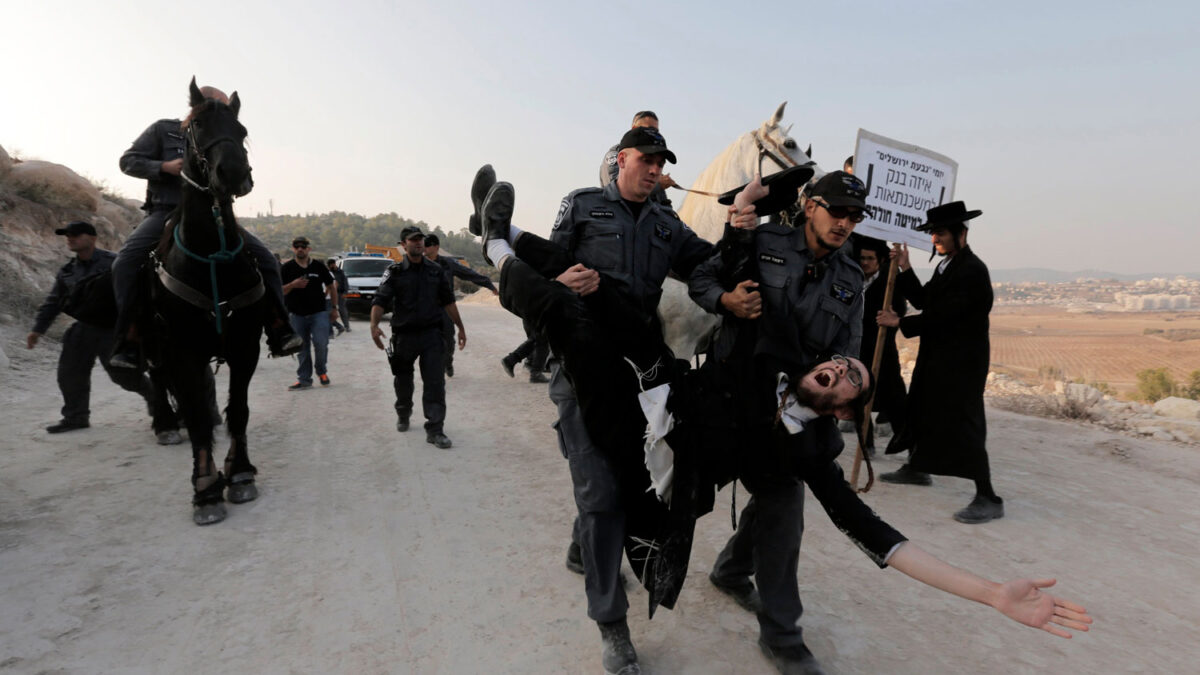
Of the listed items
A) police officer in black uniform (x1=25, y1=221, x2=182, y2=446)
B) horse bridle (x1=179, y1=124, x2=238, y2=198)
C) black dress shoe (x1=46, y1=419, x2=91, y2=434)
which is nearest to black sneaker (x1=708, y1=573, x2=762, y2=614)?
horse bridle (x1=179, y1=124, x2=238, y2=198)

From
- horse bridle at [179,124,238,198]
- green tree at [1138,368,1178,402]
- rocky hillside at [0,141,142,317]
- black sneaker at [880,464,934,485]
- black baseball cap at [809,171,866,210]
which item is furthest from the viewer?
green tree at [1138,368,1178,402]

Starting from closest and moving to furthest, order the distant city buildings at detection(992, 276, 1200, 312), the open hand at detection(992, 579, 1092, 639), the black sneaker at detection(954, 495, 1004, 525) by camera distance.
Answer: the open hand at detection(992, 579, 1092, 639) < the black sneaker at detection(954, 495, 1004, 525) < the distant city buildings at detection(992, 276, 1200, 312)

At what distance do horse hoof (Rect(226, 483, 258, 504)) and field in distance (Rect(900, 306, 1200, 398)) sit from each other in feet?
49.2

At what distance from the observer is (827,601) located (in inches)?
128

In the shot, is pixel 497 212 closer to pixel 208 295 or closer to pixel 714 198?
pixel 208 295

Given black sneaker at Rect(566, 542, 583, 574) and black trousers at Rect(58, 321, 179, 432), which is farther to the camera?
black trousers at Rect(58, 321, 179, 432)

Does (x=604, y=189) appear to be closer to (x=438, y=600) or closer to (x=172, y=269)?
(x=438, y=600)

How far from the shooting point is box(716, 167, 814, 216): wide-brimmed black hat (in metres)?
2.68

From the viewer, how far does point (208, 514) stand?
413 cm

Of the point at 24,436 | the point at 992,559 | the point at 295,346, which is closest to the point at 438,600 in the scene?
the point at 295,346

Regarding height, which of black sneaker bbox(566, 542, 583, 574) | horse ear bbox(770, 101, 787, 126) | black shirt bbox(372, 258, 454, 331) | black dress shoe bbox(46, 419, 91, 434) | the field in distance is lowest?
the field in distance

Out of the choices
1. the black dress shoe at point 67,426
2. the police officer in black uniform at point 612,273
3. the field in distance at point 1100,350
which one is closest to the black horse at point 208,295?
the police officer in black uniform at point 612,273

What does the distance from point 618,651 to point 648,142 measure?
2.23 meters

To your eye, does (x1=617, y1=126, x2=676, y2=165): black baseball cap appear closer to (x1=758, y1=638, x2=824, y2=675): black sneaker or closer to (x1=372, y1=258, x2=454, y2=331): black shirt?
(x1=758, y1=638, x2=824, y2=675): black sneaker
